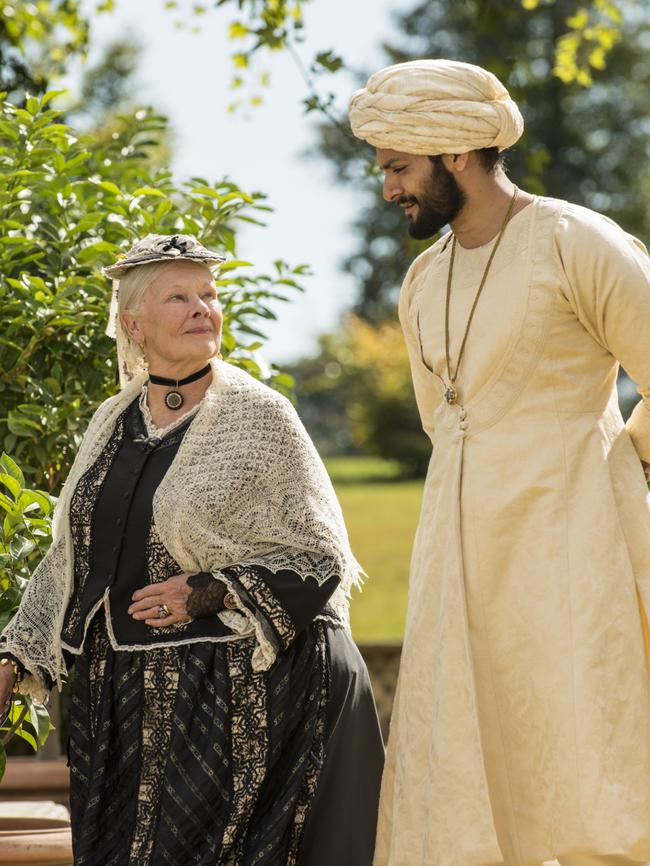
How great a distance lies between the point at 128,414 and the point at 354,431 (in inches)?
958

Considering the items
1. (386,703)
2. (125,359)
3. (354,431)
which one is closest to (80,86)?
(354,431)

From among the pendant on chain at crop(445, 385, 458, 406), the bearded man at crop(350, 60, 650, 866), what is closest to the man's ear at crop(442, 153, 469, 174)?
the bearded man at crop(350, 60, 650, 866)

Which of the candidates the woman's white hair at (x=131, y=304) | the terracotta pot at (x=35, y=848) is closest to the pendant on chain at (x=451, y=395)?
the woman's white hair at (x=131, y=304)

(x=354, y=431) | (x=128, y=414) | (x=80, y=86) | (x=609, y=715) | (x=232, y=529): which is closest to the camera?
(x=609, y=715)

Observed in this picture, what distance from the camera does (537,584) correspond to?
9.66 feet

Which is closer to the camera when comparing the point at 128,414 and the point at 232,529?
the point at 232,529

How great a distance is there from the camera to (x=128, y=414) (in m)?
3.55

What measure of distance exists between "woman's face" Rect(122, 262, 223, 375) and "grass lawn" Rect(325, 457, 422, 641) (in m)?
5.54

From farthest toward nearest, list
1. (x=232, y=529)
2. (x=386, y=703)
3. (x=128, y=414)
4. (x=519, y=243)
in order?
(x=386, y=703) → (x=128, y=414) → (x=232, y=529) → (x=519, y=243)

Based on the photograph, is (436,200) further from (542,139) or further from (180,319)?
(542,139)

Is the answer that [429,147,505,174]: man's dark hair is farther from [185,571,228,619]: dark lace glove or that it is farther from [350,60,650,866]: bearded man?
[185,571,228,619]: dark lace glove

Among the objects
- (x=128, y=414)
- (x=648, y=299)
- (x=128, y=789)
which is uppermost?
(x=648, y=299)

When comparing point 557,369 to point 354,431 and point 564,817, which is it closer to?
point 564,817

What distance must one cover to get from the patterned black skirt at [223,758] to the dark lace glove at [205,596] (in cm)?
10
